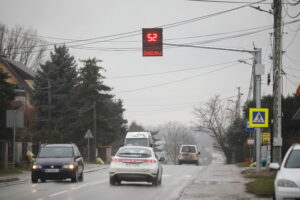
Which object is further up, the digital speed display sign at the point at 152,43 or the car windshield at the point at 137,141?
the digital speed display sign at the point at 152,43

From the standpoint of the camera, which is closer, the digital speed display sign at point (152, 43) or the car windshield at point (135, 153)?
the car windshield at point (135, 153)

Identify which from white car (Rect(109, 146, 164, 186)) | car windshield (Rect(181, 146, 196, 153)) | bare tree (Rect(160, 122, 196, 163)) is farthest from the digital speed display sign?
bare tree (Rect(160, 122, 196, 163))

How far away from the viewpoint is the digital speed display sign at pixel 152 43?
23.6 meters

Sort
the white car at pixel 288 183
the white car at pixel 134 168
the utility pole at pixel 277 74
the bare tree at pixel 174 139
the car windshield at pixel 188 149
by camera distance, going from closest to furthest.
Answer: the white car at pixel 288 183
the white car at pixel 134 168
the utility pole at pixel 277 74
the car windshield at pixel 188 149
the bare tree at pixel 174 139

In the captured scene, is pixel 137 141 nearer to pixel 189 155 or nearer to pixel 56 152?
pixel 189 155

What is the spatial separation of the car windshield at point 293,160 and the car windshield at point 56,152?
1352 cm

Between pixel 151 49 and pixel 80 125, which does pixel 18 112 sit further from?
pixel 80 125

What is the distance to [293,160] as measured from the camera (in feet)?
46.8

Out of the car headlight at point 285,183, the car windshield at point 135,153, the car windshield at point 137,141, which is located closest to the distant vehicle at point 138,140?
the car windshield at point 137,141

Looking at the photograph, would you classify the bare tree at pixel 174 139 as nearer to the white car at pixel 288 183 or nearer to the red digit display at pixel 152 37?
the red digit display at pixel 152 37

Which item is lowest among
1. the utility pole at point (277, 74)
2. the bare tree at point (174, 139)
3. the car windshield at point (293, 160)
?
the bare tree at point (174, 139)

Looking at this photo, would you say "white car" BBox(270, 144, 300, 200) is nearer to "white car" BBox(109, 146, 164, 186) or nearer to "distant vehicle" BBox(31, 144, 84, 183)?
"white car" BBox(109, 146, 164, 186)

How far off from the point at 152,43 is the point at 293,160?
1052cm

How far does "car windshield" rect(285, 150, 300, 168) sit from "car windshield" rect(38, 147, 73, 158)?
13525 mm
